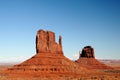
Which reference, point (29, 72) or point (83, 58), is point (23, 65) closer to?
point (29, 72)

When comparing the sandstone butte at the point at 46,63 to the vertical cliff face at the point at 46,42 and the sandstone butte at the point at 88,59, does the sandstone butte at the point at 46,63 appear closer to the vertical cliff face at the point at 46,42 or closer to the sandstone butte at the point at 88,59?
the vertical cliff face at the point at 46,42

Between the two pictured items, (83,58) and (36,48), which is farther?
(83,58)

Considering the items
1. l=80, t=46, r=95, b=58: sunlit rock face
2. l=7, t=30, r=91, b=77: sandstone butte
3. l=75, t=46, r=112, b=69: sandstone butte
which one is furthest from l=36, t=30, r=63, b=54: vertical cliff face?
l=80, t=46, r=95, b=58: sunlit rock face

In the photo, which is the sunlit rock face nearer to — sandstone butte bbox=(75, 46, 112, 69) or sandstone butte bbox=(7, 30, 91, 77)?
sandstone butte bbox=(75, 46, 112, 69)

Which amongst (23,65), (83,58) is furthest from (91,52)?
(23,65)

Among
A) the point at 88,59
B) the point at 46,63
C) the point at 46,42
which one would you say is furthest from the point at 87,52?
→ the point at 46,63

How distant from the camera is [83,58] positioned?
156875 mm

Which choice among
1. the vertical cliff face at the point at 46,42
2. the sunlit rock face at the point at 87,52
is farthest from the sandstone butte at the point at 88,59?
the vertical cliff face at the point at 46,42

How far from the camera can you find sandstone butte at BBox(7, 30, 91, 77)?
3784 inches

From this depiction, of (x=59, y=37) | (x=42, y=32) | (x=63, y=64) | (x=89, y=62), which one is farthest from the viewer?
(x=89, y=62)

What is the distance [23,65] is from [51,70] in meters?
10.5

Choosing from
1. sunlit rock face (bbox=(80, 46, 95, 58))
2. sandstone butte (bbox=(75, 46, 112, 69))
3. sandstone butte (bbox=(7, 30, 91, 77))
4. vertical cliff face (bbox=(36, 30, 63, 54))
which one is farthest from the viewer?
sunlit rock face (bbox=(80, 46, 95, 58))

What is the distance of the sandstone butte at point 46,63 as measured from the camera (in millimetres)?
96125

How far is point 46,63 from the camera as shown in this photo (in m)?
100
